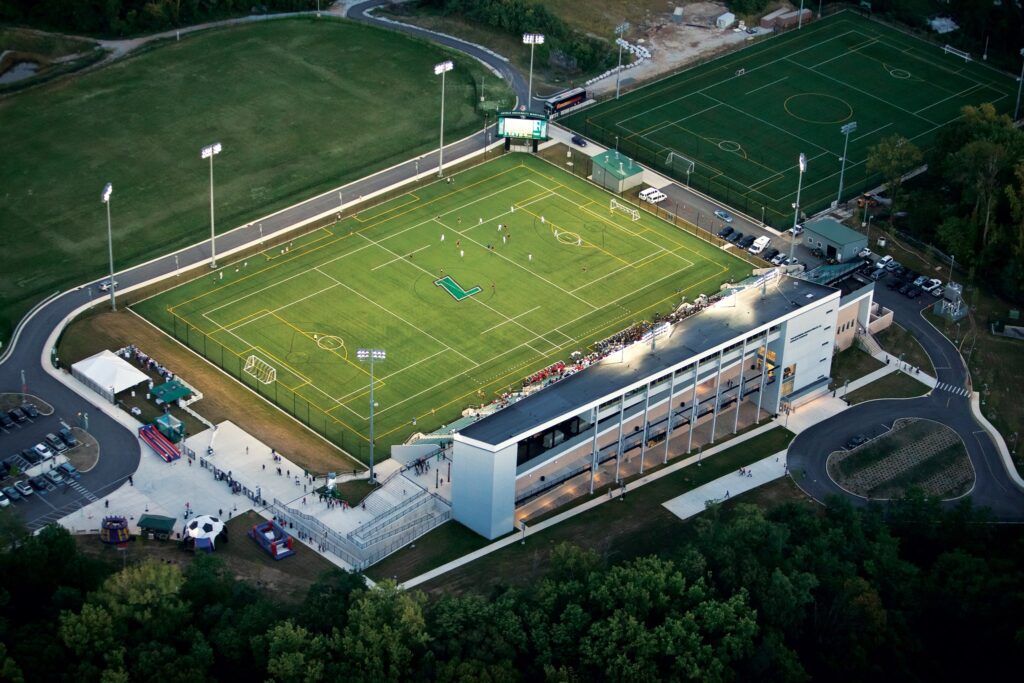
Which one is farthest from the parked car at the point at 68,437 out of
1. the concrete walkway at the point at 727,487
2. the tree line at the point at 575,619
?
the concrete walkway at the point at 727,487

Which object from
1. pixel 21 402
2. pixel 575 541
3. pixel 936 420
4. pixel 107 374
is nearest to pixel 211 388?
pixel 107 374

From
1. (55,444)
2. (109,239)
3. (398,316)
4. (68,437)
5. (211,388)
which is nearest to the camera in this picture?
(55,444)

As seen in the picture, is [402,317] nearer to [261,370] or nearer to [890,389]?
[261,370]

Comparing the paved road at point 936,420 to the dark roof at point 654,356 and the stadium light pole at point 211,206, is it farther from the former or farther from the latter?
Result: the stadium light pole at point 211,206

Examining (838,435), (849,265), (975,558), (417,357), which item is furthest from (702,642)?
(849,265)

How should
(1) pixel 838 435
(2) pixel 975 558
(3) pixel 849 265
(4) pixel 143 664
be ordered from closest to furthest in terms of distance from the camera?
(4) pixel 143 664, (2) pixel 975 558, (1) pixel 838 435, (3) pixel 849 265

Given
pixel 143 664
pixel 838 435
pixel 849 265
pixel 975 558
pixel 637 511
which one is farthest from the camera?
pixel 849 265

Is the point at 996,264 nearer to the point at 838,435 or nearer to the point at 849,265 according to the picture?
the point at 849,265
